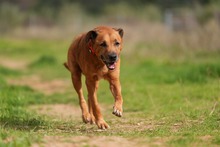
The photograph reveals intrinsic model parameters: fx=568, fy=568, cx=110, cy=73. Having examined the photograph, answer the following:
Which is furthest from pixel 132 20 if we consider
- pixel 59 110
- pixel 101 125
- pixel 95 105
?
pixel 101 125

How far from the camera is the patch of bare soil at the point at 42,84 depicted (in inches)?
554

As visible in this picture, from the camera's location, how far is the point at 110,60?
300 inches

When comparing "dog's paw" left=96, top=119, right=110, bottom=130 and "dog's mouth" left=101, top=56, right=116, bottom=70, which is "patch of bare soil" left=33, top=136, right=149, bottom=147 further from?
"dog's mouth" left=101, top=56, right=116, bottom=70

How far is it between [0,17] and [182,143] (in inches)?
1376

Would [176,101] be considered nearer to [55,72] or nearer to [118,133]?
[118,133]

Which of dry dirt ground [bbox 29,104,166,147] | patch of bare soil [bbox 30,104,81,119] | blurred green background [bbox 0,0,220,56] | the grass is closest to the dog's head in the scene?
the grass

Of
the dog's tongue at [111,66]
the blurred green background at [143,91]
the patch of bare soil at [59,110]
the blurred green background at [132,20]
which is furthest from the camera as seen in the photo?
the blurred green background at [132,20]

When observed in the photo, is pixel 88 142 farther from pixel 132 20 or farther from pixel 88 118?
pixel 132 20

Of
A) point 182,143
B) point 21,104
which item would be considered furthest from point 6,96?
point 182,143

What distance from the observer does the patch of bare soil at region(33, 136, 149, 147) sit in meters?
6.18

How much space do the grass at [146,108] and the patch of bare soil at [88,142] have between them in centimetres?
10

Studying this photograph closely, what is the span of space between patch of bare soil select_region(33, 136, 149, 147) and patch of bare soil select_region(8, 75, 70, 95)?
22.7 feet

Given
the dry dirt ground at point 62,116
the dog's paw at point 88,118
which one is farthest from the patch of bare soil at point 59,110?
the dog's paw at point 88,118

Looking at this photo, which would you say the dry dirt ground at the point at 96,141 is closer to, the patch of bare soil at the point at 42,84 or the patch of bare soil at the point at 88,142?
the patch of bare soil at the point at 88,142
